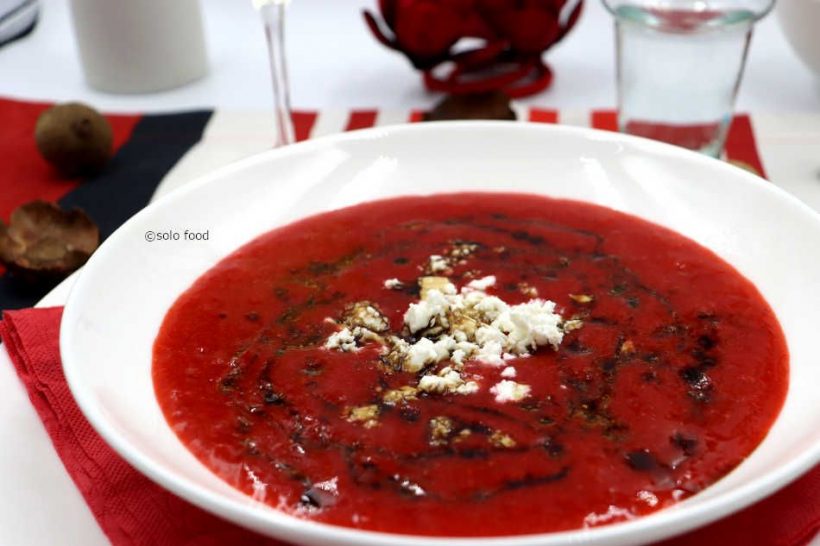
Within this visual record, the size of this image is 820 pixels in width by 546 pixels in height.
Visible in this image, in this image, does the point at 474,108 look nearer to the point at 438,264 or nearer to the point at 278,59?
the point at 278,59

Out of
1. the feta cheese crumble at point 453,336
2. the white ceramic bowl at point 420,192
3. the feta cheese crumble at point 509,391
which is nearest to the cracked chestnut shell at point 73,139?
the white ceramic bowl at point 420,192

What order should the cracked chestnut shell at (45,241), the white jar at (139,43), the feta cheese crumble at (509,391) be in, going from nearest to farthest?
the feta cheese crumble at (509,391)
the cracked chestnut shell at (45,241)
the white jar at (139,43)

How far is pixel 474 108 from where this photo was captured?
312 cm

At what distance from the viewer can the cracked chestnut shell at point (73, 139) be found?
3.04 meters

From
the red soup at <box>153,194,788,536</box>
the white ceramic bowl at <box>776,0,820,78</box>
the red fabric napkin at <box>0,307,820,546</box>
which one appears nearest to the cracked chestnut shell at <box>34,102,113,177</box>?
the red soup at <box>153,194,788,536</box>

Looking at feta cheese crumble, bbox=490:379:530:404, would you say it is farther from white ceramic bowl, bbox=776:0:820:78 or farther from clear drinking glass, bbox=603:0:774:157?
white ceramic bowl, bbox=776:0:820:78

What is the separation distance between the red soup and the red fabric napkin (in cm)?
9

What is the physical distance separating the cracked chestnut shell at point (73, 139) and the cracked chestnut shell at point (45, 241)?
48cm

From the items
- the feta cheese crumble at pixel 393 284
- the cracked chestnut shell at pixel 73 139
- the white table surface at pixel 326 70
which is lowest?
the white table surface at pixel 326 70

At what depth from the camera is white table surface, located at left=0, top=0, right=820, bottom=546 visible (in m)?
3.60

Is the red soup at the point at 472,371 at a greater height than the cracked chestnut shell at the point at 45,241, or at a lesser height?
greater

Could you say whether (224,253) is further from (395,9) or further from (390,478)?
(395,9)

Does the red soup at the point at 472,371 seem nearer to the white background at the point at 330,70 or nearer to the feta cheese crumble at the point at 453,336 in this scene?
the feta cheese crumble at the point at 453,336

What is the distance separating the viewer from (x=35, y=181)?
10.2 feet
